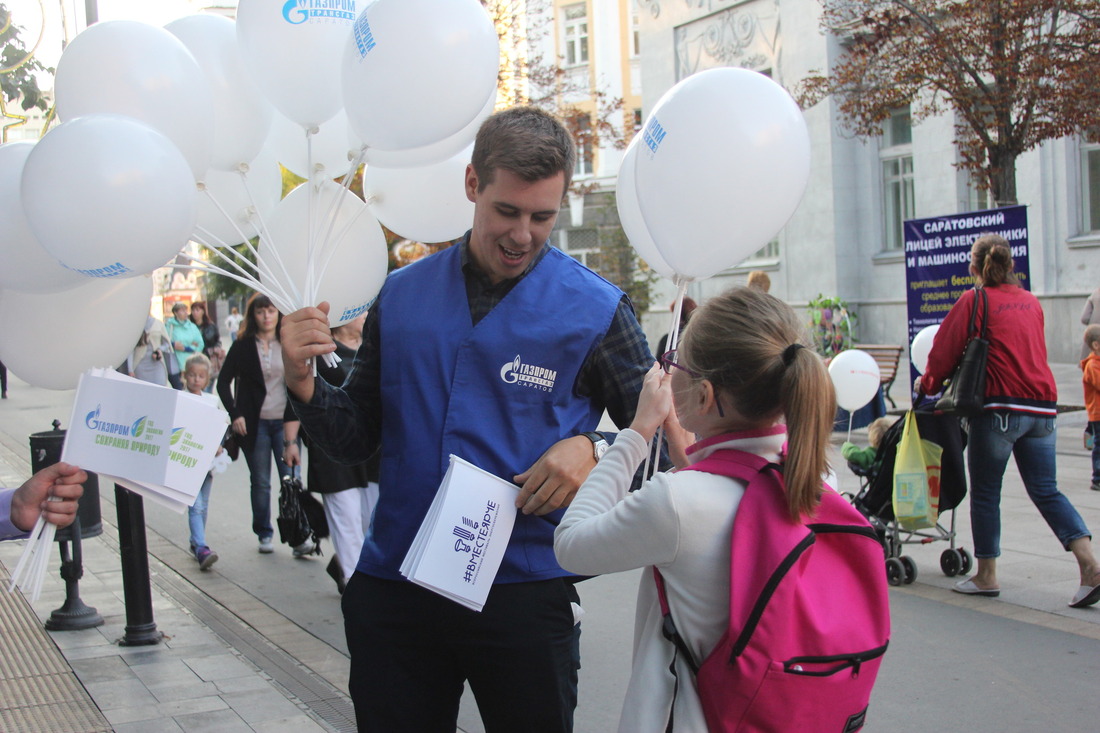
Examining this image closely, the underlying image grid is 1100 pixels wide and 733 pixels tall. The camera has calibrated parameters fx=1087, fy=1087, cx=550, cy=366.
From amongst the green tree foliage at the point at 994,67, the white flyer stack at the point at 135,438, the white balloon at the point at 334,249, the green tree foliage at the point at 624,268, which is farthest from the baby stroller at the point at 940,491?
the green tree foliage at the point at 624,268

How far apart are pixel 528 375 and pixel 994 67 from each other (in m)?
11.4

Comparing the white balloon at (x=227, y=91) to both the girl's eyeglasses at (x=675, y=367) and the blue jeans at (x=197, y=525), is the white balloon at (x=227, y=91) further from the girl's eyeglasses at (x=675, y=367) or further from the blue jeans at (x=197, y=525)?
the blue jeans at (x=197, y=525)

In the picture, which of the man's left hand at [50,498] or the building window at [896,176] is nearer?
the man's left hand at [50,498]

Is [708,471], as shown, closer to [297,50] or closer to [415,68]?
[415,68]

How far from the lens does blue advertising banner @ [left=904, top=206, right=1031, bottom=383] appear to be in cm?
1054

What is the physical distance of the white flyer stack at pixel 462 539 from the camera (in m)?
2.27

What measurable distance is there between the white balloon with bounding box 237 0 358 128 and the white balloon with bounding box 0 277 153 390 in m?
0.71

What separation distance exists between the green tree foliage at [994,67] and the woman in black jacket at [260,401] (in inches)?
321

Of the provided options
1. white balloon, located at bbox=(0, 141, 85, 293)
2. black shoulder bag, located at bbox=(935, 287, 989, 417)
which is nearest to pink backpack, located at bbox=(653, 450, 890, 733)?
white balloon, located at bbox=(0, 141, 85, 293)

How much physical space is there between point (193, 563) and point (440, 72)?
593 centimetres

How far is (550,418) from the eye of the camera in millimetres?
2422

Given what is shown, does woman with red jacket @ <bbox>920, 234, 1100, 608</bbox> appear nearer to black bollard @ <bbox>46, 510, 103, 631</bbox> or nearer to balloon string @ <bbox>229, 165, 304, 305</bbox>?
balloon string @ <bbox>229, 165, 304, 305</bbox>

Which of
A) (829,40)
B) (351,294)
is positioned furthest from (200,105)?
(829,40)

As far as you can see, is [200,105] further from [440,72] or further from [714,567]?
→ [714,567]
